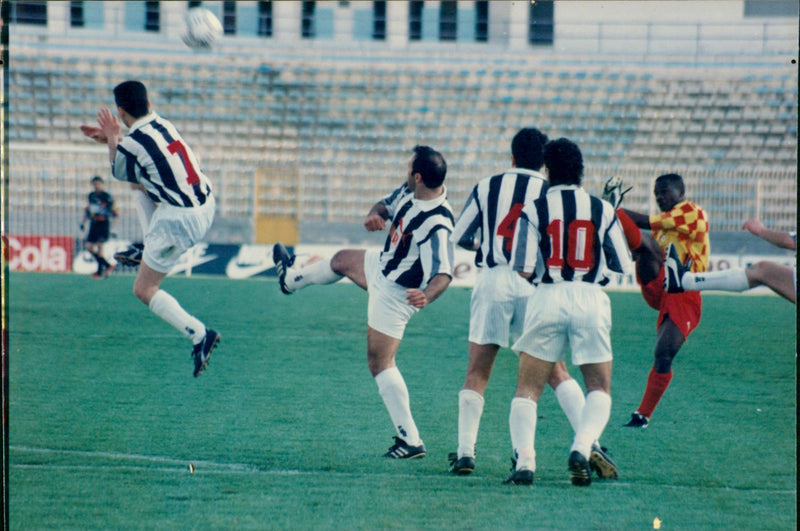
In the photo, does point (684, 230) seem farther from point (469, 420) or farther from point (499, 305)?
point (469, 420)

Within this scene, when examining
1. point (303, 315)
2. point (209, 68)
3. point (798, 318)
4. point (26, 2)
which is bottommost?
point (303, 315)

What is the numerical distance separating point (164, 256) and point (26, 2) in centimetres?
149

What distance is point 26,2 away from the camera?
3.95m

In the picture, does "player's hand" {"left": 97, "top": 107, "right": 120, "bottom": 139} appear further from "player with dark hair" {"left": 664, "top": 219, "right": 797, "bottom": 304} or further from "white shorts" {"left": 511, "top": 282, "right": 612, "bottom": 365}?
"player with dark hair" {"left": 664, "top": 219, "right": 797, "bottom": 304}

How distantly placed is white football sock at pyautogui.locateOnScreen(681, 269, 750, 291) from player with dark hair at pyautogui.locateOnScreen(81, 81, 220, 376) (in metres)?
2.40

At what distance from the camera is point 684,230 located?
16.7 ft

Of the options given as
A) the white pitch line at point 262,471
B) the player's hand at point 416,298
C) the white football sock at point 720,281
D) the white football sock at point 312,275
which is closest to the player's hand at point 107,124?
the white football sock at point 312,275

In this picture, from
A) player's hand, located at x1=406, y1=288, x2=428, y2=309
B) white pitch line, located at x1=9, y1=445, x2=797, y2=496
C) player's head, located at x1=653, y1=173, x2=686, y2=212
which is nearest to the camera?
white pitch line, located at x1=9, y1=445, x2=797, y2=496

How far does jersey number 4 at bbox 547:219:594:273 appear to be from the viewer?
3.68 metres

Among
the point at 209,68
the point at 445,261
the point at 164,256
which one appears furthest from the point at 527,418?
the point at 209,68

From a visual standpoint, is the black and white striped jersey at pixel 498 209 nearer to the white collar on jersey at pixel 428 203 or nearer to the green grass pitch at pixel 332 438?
the white collar on jersey at pixel 428 203

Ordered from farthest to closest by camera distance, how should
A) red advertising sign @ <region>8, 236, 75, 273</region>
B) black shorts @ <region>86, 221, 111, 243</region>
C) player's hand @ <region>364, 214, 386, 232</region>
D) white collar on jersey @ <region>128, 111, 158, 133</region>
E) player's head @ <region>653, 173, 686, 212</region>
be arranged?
red advertising sign @ <region>8, 236, 75, 273</region>
black shorts @ <region>86, 221, 111, 243</region>
player's head @ <region>653, 173, 686, 212</region>
white collar on jersey @ <region>128, 111, 158, 133</region>
player's hand @ <region>364, 214, 386, 232</region>

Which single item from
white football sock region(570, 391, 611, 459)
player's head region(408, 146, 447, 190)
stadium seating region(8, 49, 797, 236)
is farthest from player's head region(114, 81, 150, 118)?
stadium seating region(8, 49, 797, 236)

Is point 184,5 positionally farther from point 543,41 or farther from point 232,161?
point 543,41
